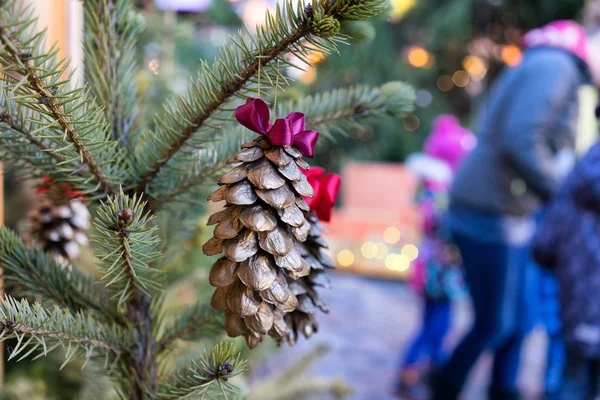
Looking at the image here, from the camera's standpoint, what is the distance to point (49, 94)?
373mm

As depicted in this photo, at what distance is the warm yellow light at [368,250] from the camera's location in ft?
12.8

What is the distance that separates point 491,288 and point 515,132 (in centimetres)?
50

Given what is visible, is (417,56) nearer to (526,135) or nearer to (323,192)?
(526,135)

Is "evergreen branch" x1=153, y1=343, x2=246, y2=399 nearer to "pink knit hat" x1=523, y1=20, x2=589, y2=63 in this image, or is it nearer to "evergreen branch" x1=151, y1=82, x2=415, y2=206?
"evergreen branch" x1=151, y1=82, x2=415, y2=206

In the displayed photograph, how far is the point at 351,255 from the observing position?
3.93 meters

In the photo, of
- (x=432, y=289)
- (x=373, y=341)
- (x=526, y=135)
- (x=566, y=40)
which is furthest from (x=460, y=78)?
(x=526, y=135)

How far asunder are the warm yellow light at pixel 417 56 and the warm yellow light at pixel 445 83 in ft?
1.35

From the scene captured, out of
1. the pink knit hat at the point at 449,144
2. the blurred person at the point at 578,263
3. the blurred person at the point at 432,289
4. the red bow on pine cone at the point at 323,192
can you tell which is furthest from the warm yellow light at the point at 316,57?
the pink knit hat at the point at 449,144

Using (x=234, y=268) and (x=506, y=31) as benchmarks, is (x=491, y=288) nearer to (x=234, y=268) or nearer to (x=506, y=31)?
(x=234, y=268)

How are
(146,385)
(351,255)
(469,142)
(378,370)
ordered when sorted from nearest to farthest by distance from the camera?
1. (146,385)
2. (378,370)
3. (469,142)
4. (351,255)

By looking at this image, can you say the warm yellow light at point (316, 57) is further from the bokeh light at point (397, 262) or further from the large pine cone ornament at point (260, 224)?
the bokeh light at point (397, 262)

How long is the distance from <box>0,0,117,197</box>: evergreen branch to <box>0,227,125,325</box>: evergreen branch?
12 cm

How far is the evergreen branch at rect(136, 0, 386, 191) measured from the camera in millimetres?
392

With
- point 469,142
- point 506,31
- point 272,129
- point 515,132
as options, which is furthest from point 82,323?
point 506,31
